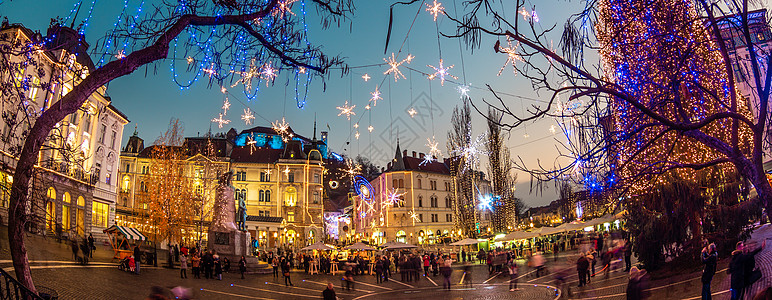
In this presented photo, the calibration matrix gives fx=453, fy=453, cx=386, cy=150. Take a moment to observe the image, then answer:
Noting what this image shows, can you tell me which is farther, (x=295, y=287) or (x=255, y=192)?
(x=255, y=192)

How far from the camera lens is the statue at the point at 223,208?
25.7 metres

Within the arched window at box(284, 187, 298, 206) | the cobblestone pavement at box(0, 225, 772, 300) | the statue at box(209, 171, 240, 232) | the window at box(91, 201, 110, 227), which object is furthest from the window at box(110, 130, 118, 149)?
the arched window at box(284, 187, 298, 206)

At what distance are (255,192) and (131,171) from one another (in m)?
17.7

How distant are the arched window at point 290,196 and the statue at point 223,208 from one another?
1582 inches

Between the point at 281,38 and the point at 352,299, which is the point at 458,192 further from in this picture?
the point at 281,38

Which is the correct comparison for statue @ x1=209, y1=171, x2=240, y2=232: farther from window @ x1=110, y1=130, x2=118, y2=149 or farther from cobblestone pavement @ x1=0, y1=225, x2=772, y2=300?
window @ x1=110, y1=130, x2=118, y2=149

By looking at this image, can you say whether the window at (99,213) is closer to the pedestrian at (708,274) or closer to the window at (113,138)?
the window at (113,138)

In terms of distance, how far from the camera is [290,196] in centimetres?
6650

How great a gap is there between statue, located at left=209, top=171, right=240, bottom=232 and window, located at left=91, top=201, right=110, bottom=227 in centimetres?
1794

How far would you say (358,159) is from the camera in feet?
341

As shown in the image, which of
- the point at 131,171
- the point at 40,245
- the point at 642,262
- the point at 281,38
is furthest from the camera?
the point at 131,171

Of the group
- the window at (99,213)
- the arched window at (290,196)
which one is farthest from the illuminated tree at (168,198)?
the arched window at (290,196)

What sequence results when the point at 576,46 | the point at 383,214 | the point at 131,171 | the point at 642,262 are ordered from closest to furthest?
the point at 576,46 → the point at 642,262 → the point at 131,171 → the point at 383,214

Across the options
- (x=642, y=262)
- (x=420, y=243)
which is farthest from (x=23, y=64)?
(x=420, y=243)
